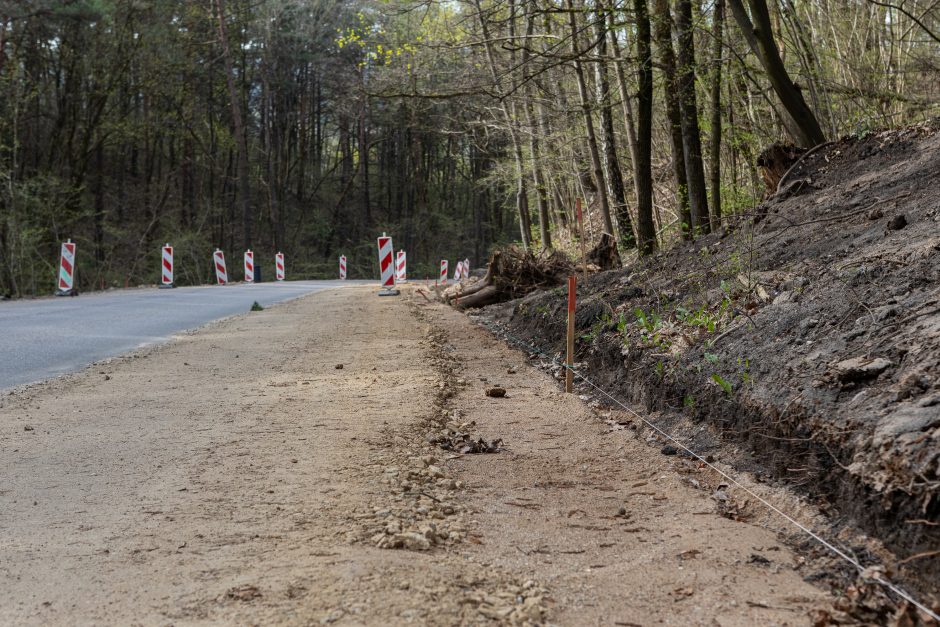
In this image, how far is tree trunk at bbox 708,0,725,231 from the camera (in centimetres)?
1136

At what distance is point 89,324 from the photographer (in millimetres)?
12461

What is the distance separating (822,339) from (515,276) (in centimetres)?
1178

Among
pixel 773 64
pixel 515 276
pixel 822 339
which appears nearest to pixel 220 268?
pixel 515 276

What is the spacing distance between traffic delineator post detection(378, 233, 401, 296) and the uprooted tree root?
3990 mm

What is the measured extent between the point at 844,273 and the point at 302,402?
14.5ft

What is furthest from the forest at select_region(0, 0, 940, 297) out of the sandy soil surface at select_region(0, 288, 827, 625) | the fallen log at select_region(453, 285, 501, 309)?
the sandy soil surface at select_region(0, 288, 827, 625)

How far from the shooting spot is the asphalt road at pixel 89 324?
8844mm

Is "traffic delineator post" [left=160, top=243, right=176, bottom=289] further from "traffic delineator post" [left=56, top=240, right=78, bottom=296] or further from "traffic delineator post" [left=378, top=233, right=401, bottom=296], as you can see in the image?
"traffic delineator post" [left=378, top=233, right=401, bottom=296]

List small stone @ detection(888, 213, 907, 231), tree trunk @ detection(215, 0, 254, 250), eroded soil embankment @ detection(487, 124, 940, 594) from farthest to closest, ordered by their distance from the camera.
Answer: tree trunk @ detection(215, 0, 254, 250)
small stone @ detection(888, 213, 907, 231)
eroded soil embankment @ detection(487, 124, 940, 594)

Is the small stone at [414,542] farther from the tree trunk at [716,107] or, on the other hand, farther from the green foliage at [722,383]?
the tree trunk at [716,107]

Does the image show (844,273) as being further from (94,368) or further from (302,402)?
(94,368)

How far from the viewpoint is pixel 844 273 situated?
609 cm

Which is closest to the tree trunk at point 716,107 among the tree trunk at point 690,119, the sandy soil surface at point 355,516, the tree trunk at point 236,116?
the tree trunk at point 690,119

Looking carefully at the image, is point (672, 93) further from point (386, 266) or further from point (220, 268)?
point (220, 268)
